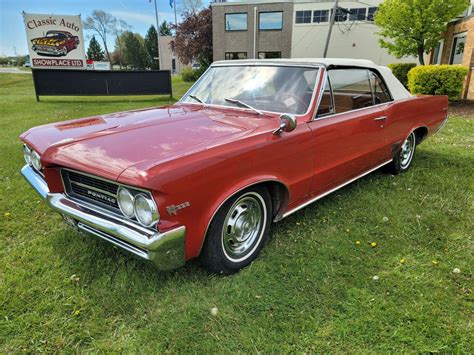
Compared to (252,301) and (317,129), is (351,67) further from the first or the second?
(252,301)

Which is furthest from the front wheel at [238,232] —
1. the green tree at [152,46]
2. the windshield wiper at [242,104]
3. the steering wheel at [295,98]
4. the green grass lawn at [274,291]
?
the green tree at [152,46]

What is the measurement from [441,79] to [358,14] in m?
16.4

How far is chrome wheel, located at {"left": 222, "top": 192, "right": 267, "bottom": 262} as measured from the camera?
2.71m

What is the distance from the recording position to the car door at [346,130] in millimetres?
3297

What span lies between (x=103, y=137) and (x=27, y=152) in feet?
3.52

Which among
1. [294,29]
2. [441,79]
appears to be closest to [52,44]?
[294,29]

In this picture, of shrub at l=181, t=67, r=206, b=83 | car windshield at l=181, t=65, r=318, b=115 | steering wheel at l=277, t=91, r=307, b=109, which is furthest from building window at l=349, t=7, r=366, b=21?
steering wheel at l=277, t=91, r=307, b=109

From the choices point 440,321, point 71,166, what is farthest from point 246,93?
point 440,321

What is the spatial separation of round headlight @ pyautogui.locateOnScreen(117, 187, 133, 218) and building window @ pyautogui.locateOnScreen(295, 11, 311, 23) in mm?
27519

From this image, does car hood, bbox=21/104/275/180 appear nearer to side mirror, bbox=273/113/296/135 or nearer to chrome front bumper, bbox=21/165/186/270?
side mirror, bbox=273/113/296/135

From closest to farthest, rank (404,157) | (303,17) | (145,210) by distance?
(145,210) < (404,157) < (303,17)

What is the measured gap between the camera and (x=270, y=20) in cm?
2767

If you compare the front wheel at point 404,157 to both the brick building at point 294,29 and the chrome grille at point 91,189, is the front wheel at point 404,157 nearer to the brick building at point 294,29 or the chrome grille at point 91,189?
the chrome grille at point 91,189

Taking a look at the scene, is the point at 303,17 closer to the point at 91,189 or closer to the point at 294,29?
the point at 294,29
